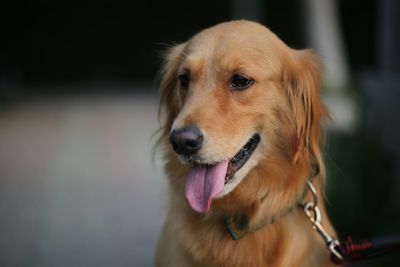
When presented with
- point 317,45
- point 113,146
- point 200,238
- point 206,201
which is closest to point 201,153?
point 206,201

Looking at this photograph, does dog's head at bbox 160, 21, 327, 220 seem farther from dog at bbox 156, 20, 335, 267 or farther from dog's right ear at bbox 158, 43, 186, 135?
dog's right ear at bbox 158, 43, 186, 135

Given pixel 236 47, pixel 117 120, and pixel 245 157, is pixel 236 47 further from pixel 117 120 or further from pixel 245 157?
pixel 117 120

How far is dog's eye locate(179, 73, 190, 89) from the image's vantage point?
12.2 ft

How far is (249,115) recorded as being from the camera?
350cm

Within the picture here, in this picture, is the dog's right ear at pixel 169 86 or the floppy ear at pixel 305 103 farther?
the dog's right ear at pixel 169 86

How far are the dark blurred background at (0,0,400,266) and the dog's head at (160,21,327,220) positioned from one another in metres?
0.38

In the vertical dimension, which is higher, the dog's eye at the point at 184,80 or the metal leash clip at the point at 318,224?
the dog's eye at the point at 184,80

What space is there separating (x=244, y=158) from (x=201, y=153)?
311 mm

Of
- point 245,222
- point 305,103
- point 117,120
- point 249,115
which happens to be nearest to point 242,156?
point 249,115

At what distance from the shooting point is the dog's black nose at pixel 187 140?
321 cm

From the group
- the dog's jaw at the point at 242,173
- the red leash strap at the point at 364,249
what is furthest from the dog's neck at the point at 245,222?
the red leash strap at the point at 364,249

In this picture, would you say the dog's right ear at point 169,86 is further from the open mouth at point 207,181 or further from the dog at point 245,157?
the open mouth at point 207,181

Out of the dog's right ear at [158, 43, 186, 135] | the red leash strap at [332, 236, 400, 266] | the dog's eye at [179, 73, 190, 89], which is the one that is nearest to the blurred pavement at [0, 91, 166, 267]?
the dog's right ear at [158, 43, 186, 135]

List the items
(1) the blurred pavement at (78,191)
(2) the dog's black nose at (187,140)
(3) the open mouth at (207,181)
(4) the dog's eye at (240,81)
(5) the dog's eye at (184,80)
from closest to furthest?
1. (2) the dog's black nose at (187,140)
2. (3) the open mouth at (207,181)
3. (4) the dog's eye at (240,81)
4. (5) the dog's eye at (184,80)
5. (1) the blurred pavement at (78,191)
